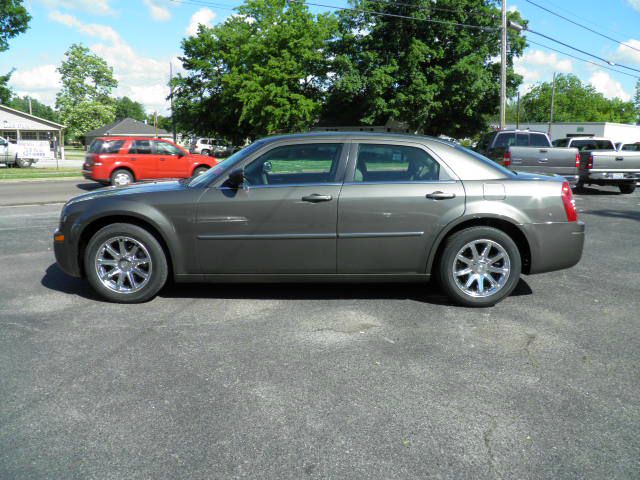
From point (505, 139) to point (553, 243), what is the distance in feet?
43.8

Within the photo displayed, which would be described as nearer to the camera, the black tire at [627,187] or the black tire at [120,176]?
the black tire at [627,187]

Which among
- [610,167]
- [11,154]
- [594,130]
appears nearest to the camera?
[610,167]

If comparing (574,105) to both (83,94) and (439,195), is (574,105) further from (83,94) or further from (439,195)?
(439,195)

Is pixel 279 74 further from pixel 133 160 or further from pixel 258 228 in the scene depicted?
pixel 258 228

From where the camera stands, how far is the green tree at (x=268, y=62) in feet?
146

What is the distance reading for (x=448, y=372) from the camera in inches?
145

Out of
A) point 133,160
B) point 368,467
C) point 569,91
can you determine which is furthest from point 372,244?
point 569,91

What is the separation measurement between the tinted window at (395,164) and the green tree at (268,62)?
131 feet

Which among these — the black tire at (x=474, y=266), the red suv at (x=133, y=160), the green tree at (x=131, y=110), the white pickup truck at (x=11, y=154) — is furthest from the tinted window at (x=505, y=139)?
the green tree at (x=131, y=110)

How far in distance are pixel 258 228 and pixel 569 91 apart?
373 ft

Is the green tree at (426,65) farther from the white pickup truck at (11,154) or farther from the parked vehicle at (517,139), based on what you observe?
the parked vehicle at (517,139)

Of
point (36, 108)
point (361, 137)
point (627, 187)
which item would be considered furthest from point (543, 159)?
point (36, 108)

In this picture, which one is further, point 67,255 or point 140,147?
point 140,147

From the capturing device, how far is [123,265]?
17.0 feet
